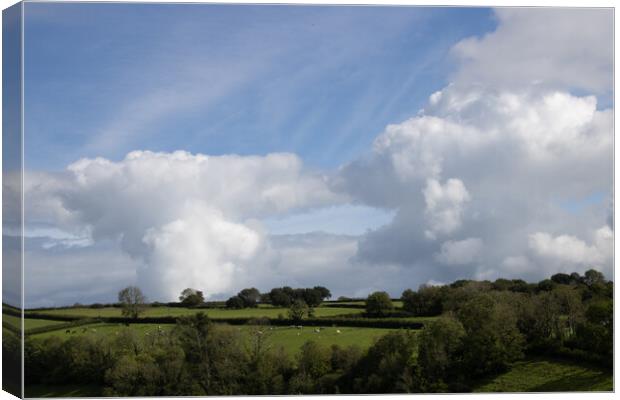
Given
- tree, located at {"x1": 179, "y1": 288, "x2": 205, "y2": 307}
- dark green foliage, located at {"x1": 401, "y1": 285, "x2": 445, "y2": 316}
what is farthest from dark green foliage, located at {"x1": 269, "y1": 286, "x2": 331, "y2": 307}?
dark green foliage, located at {"x1": 401, "y1": 285, "x2": 445, "y2": 316}

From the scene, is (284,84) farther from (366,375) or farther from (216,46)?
(366,375)

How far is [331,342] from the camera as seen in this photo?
1994 cm

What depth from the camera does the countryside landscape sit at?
1920 centimetres

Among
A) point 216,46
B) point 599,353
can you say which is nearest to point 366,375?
point 599,353

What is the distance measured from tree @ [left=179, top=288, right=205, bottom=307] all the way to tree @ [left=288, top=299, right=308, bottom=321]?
90.1 inches

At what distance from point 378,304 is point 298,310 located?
6.82ft

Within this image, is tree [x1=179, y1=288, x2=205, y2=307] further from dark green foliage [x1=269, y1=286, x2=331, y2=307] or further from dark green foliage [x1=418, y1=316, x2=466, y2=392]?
dark green foliage [x1=418, y1=316, x2=466, y2=392]

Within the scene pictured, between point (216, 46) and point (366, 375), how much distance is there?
29.8 feet

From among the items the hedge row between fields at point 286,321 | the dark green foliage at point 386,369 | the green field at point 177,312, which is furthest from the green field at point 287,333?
the dark green foliage at point 386,369

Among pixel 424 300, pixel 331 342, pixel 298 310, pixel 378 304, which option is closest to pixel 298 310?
pixel 298 310

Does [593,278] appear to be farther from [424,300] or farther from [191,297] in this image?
[191,297]

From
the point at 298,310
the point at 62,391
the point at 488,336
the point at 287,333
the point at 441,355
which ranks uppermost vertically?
the point at 298,310

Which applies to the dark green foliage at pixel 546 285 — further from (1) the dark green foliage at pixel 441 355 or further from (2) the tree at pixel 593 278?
(1) the dark green foliage at pixel 441 355

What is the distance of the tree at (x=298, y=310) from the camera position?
65.2ft
